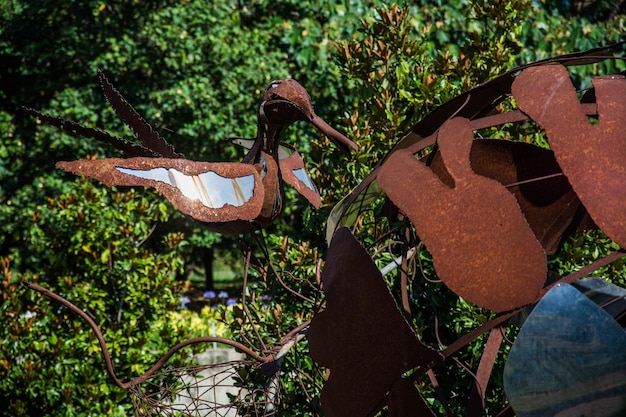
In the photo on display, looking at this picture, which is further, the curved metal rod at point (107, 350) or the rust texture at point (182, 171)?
the curved metal rod at point (107, 350)

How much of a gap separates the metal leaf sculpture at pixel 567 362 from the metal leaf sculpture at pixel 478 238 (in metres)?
0.06

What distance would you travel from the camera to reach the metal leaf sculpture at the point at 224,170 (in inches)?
56.9

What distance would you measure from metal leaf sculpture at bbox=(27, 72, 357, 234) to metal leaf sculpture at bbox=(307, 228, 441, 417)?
0.40 meters

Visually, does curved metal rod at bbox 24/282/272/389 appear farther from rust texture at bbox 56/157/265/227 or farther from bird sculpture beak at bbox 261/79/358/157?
bird sculpture beak at bbox 261/79/358/157

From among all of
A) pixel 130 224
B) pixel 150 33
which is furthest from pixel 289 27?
pixel 130 224

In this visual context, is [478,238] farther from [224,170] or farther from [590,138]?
[224,170]

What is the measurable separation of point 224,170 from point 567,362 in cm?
89

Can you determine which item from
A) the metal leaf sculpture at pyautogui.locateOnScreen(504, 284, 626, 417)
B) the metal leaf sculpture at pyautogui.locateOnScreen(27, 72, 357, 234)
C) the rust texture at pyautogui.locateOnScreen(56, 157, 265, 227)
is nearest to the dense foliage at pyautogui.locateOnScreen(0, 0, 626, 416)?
the metal leaf sculpture at pyautogui.locateOnScreen(27, 72, 357, 234)

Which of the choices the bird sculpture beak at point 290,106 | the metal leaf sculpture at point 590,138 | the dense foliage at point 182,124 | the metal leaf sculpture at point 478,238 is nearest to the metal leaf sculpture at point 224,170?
the bird sculpture beak at point 290,106

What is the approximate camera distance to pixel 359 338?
117cm

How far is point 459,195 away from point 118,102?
122 centimetres

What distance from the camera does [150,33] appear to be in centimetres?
750

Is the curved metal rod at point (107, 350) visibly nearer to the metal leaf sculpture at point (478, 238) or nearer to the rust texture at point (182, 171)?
the rust texture at point (182, 171)

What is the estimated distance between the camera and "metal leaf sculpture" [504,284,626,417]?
1.01m
